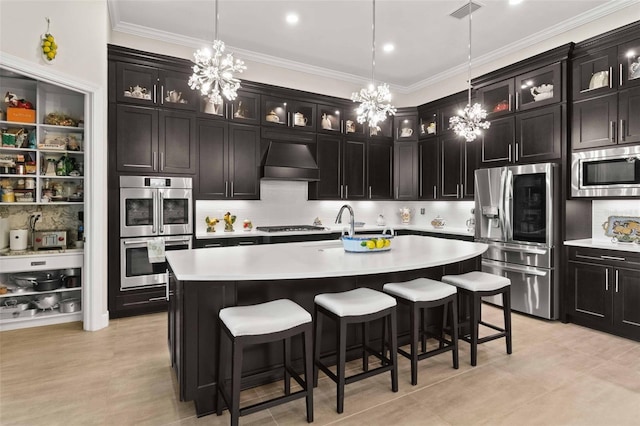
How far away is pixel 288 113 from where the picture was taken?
5367 millimetres

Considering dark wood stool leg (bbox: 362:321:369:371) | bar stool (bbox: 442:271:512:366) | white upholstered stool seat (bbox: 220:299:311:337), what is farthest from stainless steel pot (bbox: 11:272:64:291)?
bar stool (bbox: 442:271:512:366)

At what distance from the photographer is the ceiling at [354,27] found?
3943mm

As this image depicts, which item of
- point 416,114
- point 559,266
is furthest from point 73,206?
point 559,266

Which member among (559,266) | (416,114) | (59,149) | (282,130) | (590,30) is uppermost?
(590,30)

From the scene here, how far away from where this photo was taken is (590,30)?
4129 millimetres

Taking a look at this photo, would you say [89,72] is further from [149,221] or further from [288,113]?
[288,113]

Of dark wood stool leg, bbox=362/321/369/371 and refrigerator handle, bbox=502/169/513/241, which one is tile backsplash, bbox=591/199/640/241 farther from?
dark wood stool leg, bbox=362/321/369/371

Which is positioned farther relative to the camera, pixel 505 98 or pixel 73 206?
pixel 505 98

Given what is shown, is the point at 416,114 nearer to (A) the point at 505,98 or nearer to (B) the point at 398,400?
(A) the point at 505,98

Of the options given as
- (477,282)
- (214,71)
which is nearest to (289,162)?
(214,71)

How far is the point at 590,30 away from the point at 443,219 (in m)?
3.16

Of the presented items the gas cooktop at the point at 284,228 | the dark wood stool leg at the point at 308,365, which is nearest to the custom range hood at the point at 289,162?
the gas cooktop at the point at 284,228

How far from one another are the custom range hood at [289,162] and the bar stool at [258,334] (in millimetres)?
3076

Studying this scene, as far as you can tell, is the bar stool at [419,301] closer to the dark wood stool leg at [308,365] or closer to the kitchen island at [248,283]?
the kitchen island at [248,283]
